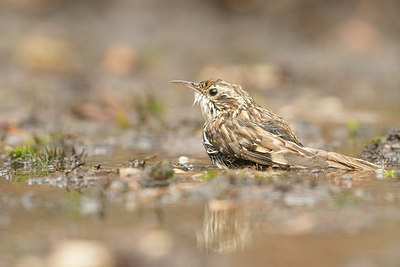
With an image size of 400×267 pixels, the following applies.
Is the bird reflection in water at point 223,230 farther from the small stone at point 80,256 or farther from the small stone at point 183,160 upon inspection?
the small stone at point 183,160

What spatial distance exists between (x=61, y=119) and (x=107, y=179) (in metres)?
7.30

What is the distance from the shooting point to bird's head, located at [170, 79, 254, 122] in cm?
846

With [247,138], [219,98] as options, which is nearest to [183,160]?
[219,98]

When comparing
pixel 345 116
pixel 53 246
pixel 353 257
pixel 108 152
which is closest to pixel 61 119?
pixel 108 152

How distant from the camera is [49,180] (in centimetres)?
705

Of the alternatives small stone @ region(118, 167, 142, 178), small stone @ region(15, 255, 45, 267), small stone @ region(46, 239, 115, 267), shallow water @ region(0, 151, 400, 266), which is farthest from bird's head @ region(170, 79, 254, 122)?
small stone @ region(15, 255, 45, 267)

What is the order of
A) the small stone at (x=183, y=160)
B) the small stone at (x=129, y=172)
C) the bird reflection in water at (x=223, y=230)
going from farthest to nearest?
the small stone at (x=183, y=160) → the small stone at (x=129, y=172) → the bird reflection in water at (x=223, y=230)

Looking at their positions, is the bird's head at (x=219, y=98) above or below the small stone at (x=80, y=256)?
above

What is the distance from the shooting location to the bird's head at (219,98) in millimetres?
8461

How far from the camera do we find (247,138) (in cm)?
762

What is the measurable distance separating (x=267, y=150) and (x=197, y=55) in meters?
15.2

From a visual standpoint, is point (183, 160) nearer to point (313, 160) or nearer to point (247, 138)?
point (247, 138)

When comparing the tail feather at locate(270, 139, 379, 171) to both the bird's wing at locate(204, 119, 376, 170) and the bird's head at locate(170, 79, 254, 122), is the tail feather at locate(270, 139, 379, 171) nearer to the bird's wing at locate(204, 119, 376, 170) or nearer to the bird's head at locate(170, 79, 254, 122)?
the bird's wing at locate(204, 119, 376, 170)

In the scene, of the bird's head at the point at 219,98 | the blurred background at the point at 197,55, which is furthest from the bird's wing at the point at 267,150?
the blurred background at the point at 197,55
